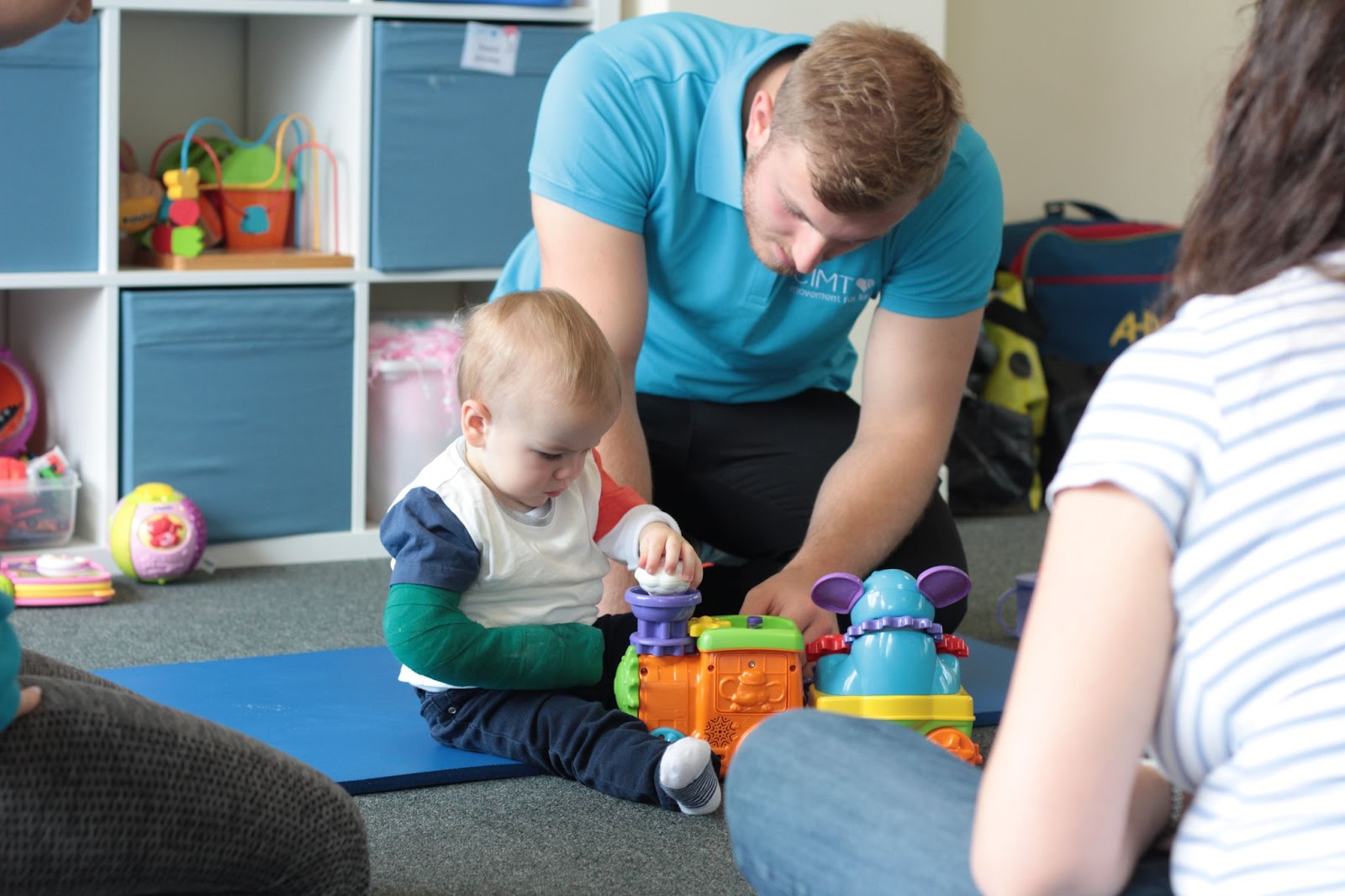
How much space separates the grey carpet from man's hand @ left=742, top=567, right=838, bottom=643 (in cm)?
23

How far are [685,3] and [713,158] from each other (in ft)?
2.90

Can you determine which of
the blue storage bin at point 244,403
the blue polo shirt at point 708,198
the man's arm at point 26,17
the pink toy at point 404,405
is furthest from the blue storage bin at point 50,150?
the man's arm at point 26,17

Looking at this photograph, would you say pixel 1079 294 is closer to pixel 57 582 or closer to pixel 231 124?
pixel 231 124

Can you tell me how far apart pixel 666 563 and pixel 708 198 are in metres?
0.51

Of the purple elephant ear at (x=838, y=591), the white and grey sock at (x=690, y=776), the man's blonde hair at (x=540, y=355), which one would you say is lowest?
the white and grey sock at (x=690, y=776)

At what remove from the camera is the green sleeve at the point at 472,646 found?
55.7 inches

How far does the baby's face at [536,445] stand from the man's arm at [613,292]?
25cm

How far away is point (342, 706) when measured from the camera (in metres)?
1.68

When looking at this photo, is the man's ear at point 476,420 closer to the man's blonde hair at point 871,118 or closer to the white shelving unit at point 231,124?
the man's blonde hair at point 871,118

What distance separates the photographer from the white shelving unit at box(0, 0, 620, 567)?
7.81 ft

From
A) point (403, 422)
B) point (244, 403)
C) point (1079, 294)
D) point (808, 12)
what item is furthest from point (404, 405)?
point (1079, 294)

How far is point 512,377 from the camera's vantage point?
57.5 inches

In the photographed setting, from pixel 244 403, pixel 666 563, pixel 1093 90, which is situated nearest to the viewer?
pixel 666 563

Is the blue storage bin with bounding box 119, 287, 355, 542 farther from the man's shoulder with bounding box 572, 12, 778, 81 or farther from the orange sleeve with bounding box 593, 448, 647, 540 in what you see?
the orange sleeve with bounding box 593, 448, 647, 540
